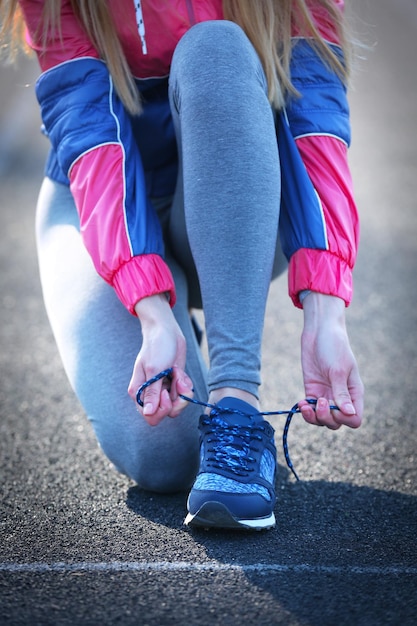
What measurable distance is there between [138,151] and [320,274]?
0.50 m

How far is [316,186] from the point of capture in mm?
1717

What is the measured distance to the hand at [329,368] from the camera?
151cm

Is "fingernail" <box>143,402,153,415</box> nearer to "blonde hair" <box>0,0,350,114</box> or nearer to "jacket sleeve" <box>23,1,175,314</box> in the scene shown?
"jacket sleeve" <box>23,1,175,314</box>

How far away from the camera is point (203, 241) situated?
161 cm

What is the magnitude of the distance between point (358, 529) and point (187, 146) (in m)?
0.84

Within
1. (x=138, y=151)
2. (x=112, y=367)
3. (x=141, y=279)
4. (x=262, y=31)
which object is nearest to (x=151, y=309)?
(x=141, y=279)

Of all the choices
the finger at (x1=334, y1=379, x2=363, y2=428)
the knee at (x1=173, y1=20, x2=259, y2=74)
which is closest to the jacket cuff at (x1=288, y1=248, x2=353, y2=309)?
the finger at (x1=334, y1=379, x2=363, y2=428)

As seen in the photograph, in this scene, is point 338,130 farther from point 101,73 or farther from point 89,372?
point 89,372

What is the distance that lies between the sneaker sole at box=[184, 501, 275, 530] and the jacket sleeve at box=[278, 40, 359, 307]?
0.46 meters

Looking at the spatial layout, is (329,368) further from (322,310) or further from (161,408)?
(161,408)

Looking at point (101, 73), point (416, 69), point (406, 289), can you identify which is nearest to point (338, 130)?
point (101, 73)

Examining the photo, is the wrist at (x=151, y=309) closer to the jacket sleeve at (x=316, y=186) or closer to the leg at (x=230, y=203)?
the leg at (x=230, y=203)

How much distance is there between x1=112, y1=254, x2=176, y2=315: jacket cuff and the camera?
1.59 metres

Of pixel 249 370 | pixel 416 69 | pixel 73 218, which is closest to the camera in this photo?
pixel 249 370
